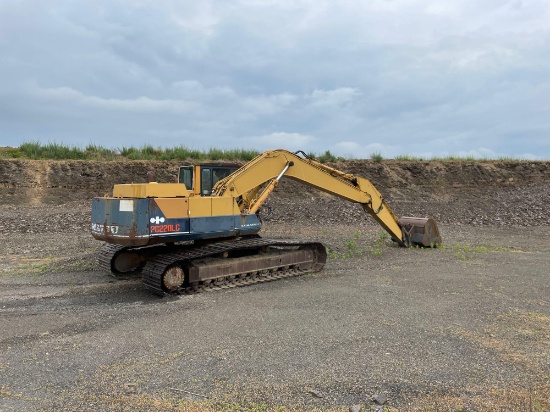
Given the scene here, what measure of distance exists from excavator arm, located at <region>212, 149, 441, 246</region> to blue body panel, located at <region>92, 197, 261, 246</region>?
0.79m

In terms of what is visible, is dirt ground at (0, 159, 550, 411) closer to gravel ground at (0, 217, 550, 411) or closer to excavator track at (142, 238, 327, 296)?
gravel ground at (0, 217, 550, 411)

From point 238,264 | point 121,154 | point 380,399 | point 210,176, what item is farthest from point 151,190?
point 121,154

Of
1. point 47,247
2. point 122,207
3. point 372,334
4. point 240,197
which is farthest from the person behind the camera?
point 47,247

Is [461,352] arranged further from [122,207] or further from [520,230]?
[520,230]

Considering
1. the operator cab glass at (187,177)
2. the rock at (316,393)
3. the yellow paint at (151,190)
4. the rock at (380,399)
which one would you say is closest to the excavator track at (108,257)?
the yellow paint at (151,190)

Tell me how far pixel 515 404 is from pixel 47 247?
12251 mm

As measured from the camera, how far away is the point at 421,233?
12836mm

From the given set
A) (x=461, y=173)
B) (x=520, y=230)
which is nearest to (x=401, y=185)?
(x=461, y=173)

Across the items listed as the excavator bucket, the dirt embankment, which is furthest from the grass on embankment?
the excavator bucket

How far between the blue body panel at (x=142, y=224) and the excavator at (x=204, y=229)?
0.02m

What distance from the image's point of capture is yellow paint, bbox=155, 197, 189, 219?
25.9ft

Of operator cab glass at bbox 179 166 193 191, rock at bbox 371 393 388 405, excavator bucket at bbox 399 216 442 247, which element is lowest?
rock at bbox 371 393 388 405

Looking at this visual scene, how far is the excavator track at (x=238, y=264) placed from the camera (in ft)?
26.0

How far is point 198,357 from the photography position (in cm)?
498
